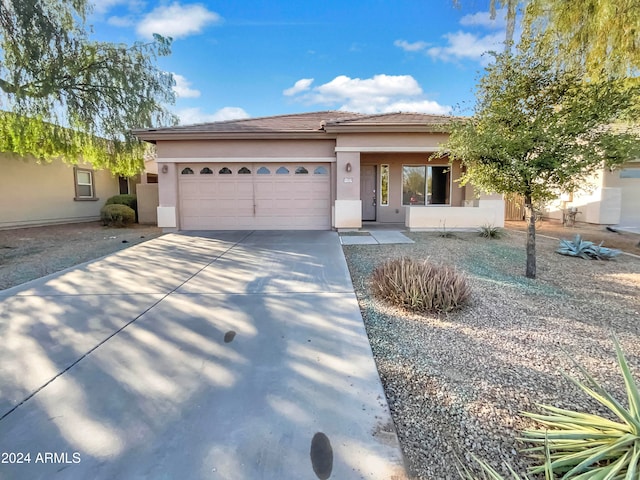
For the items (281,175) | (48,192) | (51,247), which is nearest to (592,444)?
(281,175)

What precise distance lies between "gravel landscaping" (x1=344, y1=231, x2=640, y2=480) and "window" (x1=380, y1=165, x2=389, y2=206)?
790cm

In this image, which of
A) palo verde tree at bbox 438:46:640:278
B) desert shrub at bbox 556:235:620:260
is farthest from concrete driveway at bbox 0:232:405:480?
desert shrub at bbox 556:235:620:260

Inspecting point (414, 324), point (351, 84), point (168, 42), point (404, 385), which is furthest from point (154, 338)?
point (351, 84)

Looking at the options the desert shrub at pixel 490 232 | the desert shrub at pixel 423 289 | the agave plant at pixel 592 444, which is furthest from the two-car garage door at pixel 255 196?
the agave plant at pixel 592 444

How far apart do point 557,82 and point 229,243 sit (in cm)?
820

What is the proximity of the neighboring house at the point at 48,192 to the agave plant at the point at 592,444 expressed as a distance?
700 inches

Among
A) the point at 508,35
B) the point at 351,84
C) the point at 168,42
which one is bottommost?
the point at 508,35

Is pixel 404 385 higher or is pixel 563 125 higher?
pixel 563 125

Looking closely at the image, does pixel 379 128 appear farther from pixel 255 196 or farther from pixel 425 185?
pixel 255 196

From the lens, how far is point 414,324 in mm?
4352

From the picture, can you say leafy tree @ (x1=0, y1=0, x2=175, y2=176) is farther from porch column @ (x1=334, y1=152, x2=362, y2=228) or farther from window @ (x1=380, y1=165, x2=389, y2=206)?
window @ (x1=380, y1=165, x2=389, y2=206)

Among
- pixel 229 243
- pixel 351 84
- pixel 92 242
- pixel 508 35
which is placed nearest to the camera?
pixel 508 35

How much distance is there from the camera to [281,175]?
40.9ft

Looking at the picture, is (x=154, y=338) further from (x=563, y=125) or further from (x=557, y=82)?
(x=557, y=82)
